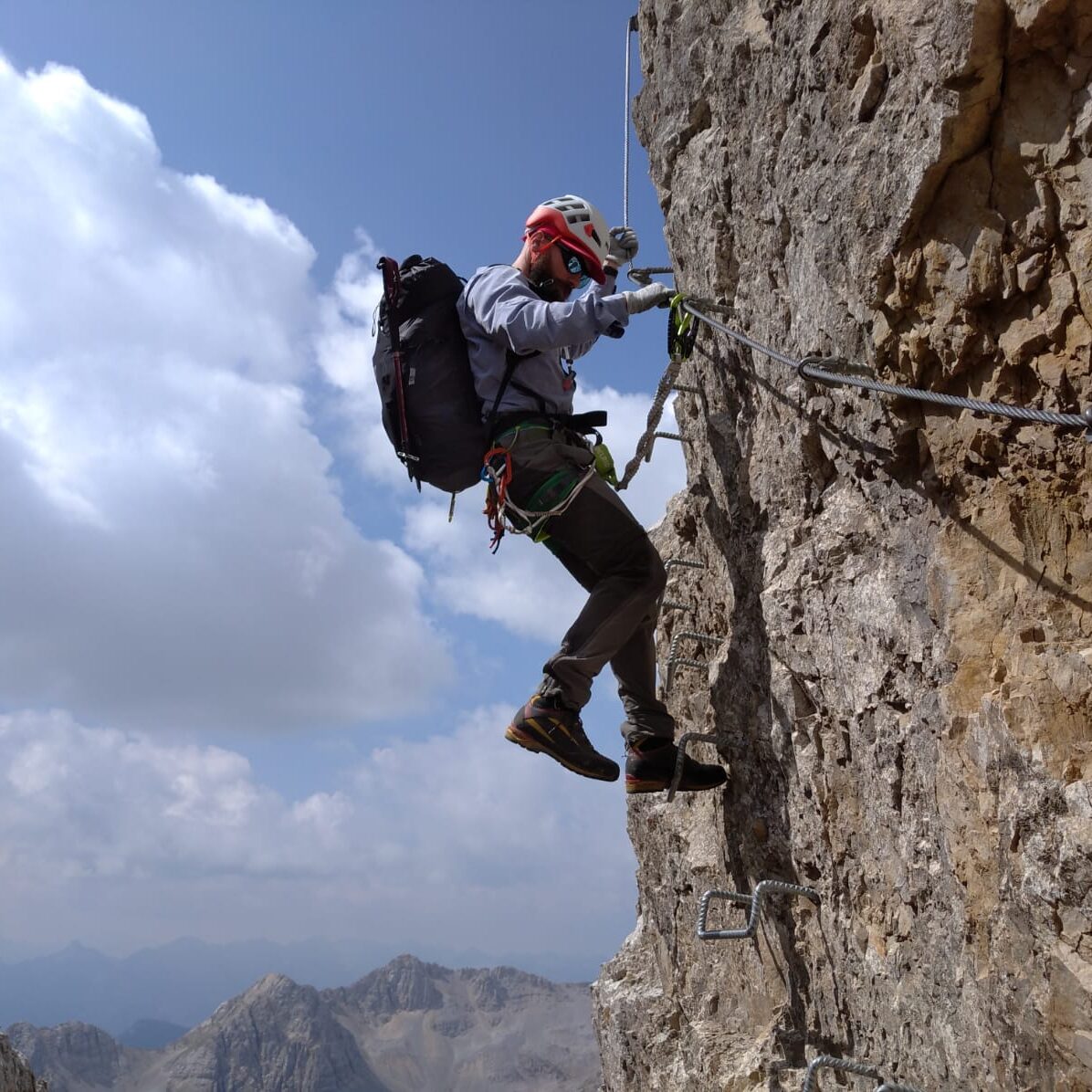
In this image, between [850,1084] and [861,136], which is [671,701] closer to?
[850,1084]

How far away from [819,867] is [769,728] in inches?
33.2

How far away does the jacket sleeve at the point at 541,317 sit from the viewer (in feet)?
18.6

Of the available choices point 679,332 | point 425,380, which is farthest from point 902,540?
point 425,380

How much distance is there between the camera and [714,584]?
7.20 meters

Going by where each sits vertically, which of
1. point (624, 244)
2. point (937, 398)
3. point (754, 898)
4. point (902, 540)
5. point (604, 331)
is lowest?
point (754, 898)

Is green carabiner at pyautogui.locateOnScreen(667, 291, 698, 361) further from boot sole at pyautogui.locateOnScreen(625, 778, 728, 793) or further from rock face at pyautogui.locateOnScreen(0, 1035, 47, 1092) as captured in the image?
rock face at pyautogui.locateOnScreen(0, 1035, 47, 1092)

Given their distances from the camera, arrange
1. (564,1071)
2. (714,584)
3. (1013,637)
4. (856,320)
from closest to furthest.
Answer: (1013,637) → (856,320) → (714,584) → (564,1071)

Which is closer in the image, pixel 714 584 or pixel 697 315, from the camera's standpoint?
pixel 697 315

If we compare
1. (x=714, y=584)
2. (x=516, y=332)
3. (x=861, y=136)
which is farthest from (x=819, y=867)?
(x=861, y=136)

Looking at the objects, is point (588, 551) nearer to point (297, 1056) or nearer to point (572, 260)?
point (572, 260)

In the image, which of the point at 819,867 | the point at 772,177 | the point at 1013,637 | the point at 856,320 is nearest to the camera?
the point at 1013,637

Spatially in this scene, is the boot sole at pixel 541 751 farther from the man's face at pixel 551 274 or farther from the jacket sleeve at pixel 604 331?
the man's face at pixel 551 274

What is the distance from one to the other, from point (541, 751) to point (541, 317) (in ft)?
8.01

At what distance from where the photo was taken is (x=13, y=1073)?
12414mm
